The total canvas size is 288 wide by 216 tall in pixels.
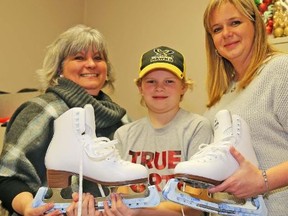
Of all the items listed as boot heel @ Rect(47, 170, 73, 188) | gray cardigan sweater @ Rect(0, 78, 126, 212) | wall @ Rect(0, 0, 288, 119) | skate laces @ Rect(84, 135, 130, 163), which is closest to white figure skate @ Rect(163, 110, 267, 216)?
skate laces @ Rect(84, 135, 130, 163)

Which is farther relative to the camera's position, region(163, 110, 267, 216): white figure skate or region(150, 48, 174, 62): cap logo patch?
region(150, 48, 174, 62): cap logo patch

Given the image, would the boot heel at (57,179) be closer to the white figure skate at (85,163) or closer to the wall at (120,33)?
the white figure skate at (85,163)

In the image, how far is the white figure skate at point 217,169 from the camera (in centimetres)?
76

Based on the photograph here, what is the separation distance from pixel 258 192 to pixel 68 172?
388 mm

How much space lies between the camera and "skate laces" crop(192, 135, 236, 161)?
2.54 feet

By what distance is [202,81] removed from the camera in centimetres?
188

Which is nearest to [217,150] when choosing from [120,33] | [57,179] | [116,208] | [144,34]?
[116,208]

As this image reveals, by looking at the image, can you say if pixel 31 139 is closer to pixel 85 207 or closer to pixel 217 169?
pixel 85 207

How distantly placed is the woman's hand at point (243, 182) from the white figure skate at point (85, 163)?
0.14 metres

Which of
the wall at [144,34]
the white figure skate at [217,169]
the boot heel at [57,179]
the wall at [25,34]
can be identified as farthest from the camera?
the wall at [25,34]

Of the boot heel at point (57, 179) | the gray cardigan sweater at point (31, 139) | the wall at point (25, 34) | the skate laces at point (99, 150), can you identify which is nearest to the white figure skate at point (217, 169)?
the skate laces at point (99, 150)

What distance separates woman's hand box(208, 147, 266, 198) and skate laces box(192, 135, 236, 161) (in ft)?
0.05

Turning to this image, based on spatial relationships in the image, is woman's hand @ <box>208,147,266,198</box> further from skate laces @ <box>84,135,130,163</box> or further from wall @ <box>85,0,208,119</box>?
wall @ <box>85,0,208,119</box>

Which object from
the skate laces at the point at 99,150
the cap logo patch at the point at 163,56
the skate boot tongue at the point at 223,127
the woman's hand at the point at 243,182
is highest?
the cap logo patch at the point at 163,56
